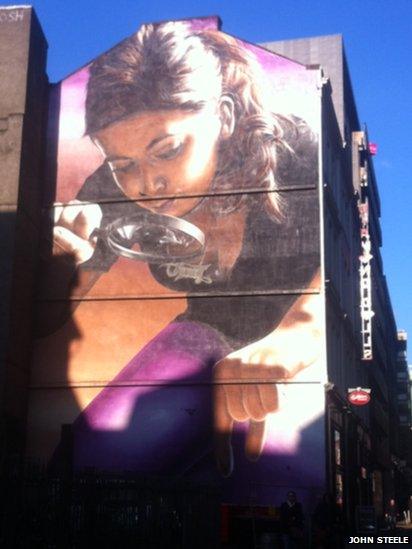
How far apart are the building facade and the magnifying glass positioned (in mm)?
53

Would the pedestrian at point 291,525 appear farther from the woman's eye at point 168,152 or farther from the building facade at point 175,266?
the woman's eye at point 168,152

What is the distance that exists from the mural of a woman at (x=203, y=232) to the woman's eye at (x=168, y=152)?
5cm

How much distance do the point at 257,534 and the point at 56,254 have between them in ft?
43.2

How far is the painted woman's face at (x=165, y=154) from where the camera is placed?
31891 millimetres

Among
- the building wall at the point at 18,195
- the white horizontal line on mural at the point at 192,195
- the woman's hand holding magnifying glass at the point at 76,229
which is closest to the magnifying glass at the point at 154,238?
the woman's hand holding magnifying glass at the point at 76,229

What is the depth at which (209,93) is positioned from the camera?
1281 inches

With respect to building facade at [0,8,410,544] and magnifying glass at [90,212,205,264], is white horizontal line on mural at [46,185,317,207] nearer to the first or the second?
building facade at [0,8,410,544]

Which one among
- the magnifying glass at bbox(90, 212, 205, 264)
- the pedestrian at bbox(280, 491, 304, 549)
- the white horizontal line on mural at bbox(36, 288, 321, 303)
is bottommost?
the pedestrian at bbox(280, 491, 304, 549)

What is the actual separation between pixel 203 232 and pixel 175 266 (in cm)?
156

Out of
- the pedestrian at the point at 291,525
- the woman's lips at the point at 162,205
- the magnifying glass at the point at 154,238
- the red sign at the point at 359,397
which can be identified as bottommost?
the pedestrian at the point at 291,525

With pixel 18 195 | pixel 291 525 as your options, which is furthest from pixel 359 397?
Answer: pixel 18 195

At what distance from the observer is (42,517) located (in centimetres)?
1593

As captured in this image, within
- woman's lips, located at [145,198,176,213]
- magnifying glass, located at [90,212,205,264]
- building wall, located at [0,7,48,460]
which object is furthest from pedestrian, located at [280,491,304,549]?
woman's lips, located at [145,198,176,213]

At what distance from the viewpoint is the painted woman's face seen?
31.9 meters
